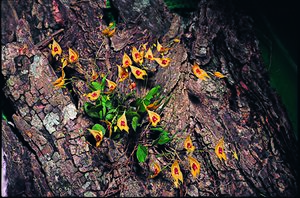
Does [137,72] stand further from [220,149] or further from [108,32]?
[220,149]

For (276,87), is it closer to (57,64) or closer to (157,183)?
(157,183)

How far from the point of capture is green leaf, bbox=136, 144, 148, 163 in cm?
163

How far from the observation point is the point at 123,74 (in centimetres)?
176

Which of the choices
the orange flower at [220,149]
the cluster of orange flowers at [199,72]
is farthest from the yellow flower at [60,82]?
the orange flower at [220,149]

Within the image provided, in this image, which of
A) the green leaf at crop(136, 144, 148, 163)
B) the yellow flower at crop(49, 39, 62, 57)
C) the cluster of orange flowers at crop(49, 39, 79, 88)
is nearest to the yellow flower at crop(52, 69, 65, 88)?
the cluster of orange flowers at crop(49, 39, 79, 88)

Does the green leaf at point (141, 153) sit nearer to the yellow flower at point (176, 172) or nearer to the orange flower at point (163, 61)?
the yellow flower at point (176, 172)

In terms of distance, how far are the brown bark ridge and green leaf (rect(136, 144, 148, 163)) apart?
6cm

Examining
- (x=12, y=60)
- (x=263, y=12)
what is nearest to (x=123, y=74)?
(x=12, y=60)

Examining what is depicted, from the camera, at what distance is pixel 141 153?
1643 millimetres

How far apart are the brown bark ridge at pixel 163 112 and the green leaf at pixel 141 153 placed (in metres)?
0.06

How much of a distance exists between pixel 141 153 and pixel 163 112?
28 centimetres

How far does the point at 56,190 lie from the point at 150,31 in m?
1.05

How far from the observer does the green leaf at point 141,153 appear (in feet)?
5.34

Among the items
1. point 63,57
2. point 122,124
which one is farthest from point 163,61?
point 63,57
